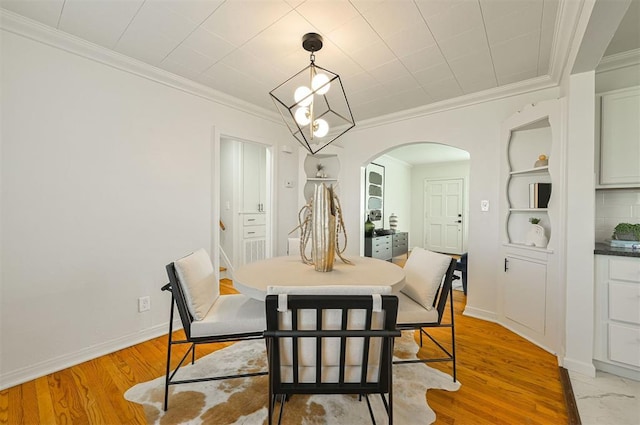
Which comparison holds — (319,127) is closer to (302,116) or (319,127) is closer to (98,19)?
(302,116)

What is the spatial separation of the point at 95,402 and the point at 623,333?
3.42 m

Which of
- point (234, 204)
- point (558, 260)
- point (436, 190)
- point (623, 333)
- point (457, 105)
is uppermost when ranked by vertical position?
point (457, 105)

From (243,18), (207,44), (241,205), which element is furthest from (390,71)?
(241,205)

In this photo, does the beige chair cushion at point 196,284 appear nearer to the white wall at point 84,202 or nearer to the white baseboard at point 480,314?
the white wall at point 84,202

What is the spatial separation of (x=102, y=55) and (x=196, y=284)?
6.53 ft

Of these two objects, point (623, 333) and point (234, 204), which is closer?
point (623, 333)

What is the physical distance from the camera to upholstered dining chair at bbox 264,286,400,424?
3.47ft

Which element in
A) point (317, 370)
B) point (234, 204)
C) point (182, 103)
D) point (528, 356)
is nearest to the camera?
point (317, 370)

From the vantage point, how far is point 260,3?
1613 millimetres

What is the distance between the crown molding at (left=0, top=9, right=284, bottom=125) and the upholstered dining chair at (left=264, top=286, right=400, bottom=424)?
238 cm

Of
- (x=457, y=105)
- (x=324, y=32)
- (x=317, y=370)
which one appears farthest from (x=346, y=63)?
(x=317, y=370)

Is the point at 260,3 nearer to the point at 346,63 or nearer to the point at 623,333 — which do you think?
the point at 346,63

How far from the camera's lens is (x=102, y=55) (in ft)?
6.95

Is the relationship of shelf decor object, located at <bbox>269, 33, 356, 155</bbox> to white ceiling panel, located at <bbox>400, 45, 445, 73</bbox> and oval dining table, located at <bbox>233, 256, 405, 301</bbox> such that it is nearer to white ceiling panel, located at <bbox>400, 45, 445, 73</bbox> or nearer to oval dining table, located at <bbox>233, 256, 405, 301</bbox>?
white ceiling panel, located at <bbox>400, 45, 445, 73</bbox>
